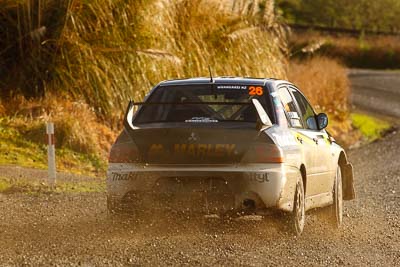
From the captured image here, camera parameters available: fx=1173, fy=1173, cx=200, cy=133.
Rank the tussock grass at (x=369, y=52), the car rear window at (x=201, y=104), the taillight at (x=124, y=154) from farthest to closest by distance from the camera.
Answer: the tussock grass at (x=369, y=52)
the car rear window at (x=201, y=104)
the taillight at (x=124, y=154)

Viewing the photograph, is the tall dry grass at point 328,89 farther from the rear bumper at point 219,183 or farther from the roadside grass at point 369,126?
the rear bumper at point 219,183

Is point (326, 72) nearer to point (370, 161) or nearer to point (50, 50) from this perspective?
point (370, 161)

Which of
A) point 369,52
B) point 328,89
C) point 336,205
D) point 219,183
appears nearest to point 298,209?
point 219,183

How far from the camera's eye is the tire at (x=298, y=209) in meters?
10.3

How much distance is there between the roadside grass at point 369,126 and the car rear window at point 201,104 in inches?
775

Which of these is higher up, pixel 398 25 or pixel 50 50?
pixel 50 50

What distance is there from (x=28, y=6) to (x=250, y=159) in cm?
1072

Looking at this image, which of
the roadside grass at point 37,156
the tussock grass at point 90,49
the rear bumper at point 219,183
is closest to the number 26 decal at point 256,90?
the rear bumper at point 219,183

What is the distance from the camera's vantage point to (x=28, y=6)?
65.1ft

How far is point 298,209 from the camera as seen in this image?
10.5 metres

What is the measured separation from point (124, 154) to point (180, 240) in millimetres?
899

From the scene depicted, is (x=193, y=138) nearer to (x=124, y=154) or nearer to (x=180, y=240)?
(x=124, y=154)

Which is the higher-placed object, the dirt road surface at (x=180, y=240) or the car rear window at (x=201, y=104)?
the car rear window at (x=201, y=104)

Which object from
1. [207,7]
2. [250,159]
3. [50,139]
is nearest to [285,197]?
[250,159]
